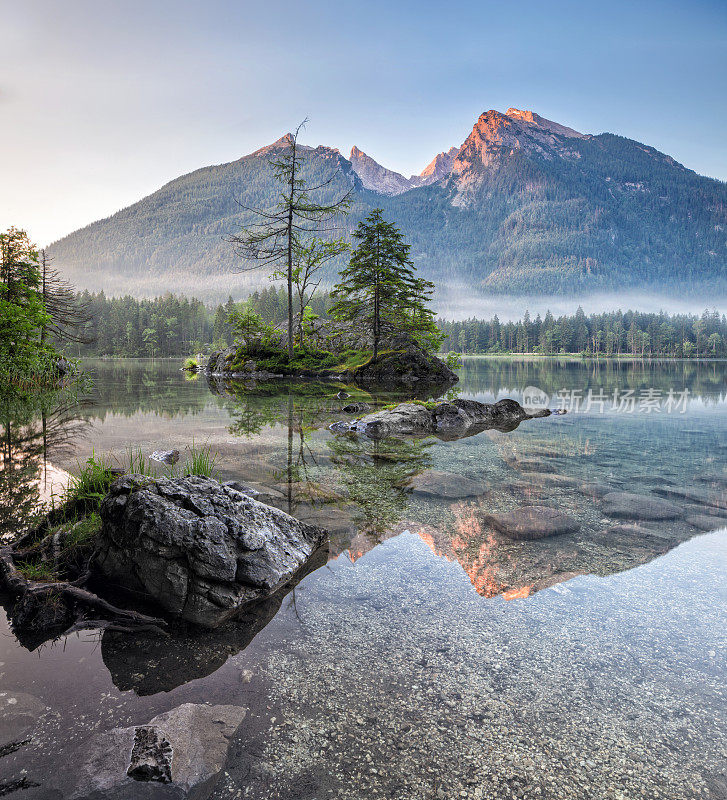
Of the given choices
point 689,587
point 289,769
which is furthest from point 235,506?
point 689,587

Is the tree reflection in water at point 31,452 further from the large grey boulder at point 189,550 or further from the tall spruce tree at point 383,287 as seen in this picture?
the tall spruce tree at point 383,287

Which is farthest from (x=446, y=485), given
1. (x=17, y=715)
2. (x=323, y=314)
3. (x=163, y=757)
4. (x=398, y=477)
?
(x=323, y=314)

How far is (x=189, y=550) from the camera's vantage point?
12.8ft

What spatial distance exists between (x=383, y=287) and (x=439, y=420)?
61.5 feet

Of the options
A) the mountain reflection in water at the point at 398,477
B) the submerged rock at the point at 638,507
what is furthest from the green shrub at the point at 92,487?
the submerged rock at the point at 638,507

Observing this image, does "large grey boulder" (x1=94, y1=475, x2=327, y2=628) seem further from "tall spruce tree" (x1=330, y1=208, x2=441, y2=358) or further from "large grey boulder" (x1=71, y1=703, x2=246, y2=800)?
"tall spruce tree" (x1=330, y1=208, x2=441, y2=358)

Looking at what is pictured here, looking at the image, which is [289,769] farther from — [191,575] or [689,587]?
[689,587]

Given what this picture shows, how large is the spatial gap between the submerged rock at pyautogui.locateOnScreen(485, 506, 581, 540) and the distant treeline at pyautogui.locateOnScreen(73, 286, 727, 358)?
262 feet

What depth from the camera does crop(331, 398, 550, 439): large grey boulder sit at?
12.7 meters

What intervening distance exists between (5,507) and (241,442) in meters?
5.27

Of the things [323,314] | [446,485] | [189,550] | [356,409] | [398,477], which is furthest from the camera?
[323,314]

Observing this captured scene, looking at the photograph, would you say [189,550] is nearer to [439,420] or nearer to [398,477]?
[398,477]

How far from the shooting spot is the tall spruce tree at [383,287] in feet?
97.5

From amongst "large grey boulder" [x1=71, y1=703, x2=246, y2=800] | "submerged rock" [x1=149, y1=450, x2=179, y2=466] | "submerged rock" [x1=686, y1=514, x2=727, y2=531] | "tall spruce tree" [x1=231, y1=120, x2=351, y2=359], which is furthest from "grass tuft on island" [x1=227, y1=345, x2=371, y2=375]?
"large grey boulder" [x1=71, y1=703, x2=246, y2=800]
